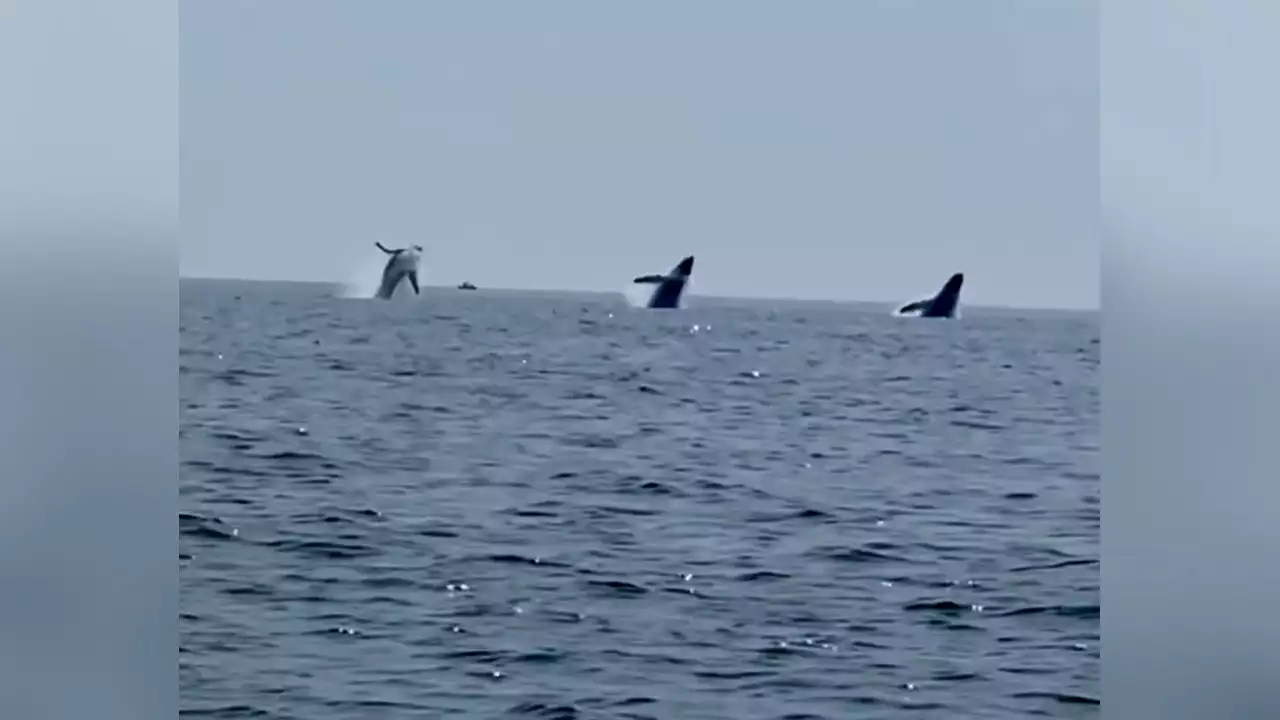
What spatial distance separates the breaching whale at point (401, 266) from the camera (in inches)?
131

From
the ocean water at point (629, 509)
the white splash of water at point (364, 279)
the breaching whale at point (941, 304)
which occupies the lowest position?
the ocean water at point (629, 509)

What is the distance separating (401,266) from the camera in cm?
336

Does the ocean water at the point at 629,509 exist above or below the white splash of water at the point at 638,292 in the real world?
below

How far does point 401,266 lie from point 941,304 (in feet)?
4.16
